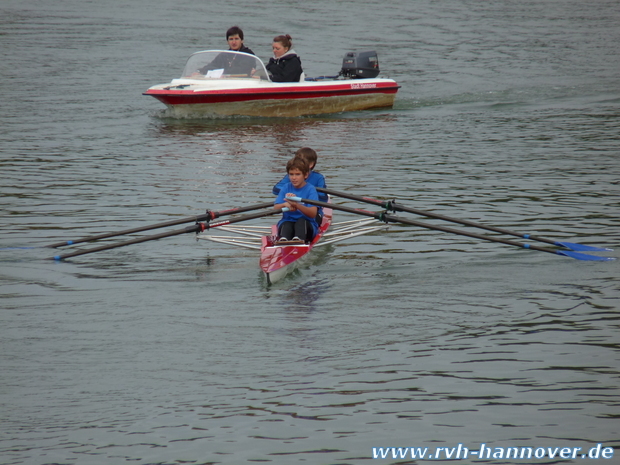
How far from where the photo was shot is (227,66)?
19.5 m

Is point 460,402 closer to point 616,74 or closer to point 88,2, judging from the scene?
point 616,74

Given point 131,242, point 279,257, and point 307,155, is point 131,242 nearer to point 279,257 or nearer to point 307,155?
point 279,257

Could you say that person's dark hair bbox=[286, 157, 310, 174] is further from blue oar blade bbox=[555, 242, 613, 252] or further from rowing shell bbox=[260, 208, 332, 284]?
blue oar blade bbox=[555, 242, 613, 252]

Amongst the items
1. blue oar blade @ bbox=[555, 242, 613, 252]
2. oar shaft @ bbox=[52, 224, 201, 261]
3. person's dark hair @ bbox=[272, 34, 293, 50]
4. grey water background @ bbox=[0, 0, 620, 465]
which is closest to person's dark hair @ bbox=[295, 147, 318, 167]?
grey water background @ bbox=[0, 0, 620, 465]

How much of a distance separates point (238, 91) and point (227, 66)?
714 mm

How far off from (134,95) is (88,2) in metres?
15.1

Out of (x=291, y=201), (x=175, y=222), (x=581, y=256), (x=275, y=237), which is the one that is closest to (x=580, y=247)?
(x=581, y=256)

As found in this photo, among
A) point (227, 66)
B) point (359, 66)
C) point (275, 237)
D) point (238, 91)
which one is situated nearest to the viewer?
point (275, 237)

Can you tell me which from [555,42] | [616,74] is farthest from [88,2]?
[616,74]

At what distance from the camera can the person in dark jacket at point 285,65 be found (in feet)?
63.7

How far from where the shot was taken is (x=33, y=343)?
23.2 ft

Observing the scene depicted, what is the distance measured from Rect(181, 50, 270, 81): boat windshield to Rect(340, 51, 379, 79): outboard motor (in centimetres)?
269

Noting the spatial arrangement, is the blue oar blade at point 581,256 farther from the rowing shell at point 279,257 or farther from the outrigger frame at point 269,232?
the rowing shell at point 279,257

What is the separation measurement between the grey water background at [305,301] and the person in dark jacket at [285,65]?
1088mm
